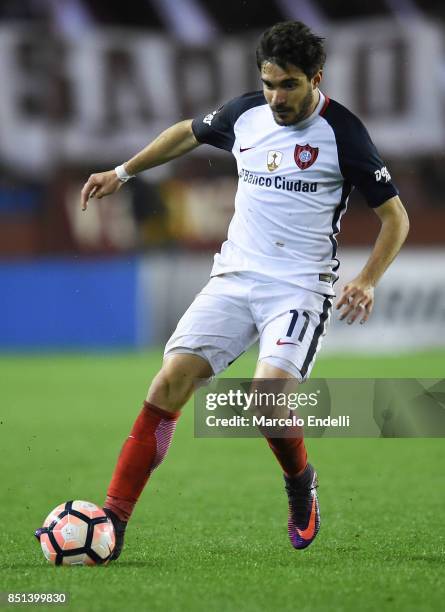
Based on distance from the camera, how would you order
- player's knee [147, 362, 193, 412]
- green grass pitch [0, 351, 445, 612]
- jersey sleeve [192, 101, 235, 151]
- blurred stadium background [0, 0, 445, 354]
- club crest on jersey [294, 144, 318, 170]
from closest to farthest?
green grass pitch [0, 351, 445, 612] < player's knee [147, 362, 193, 412] < club crest on jersey [294, 144, 318, 170] < jersey sleeve [192, 101, 235, 151] < blurred stadium background [0, 0, 445, 354]

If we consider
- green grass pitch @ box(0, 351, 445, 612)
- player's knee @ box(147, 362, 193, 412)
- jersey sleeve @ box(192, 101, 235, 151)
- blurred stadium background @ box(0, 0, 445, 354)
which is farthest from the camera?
blurred stadium background @ box(0, 0, 445, 354)

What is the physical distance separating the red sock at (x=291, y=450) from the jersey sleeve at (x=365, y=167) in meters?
0.95

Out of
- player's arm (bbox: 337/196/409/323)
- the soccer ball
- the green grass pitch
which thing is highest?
player's arm (bbox: 337/196/409/323)

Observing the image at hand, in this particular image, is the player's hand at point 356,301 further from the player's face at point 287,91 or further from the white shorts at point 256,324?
the player's face at point 287,91

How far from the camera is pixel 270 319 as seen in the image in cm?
458

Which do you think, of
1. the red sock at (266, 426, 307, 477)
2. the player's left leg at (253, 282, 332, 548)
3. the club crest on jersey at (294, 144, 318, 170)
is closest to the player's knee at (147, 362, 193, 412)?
the player's left leg at (253, 282, 332, 548)

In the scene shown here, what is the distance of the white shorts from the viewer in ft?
14.8

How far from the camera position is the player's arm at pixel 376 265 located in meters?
4.37

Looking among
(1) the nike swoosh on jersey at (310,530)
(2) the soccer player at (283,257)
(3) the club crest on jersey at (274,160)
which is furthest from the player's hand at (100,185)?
(1) the nike swoosh on jersey at (310,530)

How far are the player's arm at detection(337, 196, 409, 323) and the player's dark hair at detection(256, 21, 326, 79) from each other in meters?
0.61

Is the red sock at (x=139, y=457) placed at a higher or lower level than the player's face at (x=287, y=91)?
lower

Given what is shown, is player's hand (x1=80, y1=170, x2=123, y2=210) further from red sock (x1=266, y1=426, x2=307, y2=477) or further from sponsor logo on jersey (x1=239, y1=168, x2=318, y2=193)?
red sock (x1=266, y1=426, x2=307, y2=477)

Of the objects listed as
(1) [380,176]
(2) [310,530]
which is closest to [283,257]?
(1) [380,176]

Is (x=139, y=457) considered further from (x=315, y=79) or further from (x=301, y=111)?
(x=315, y=79)
